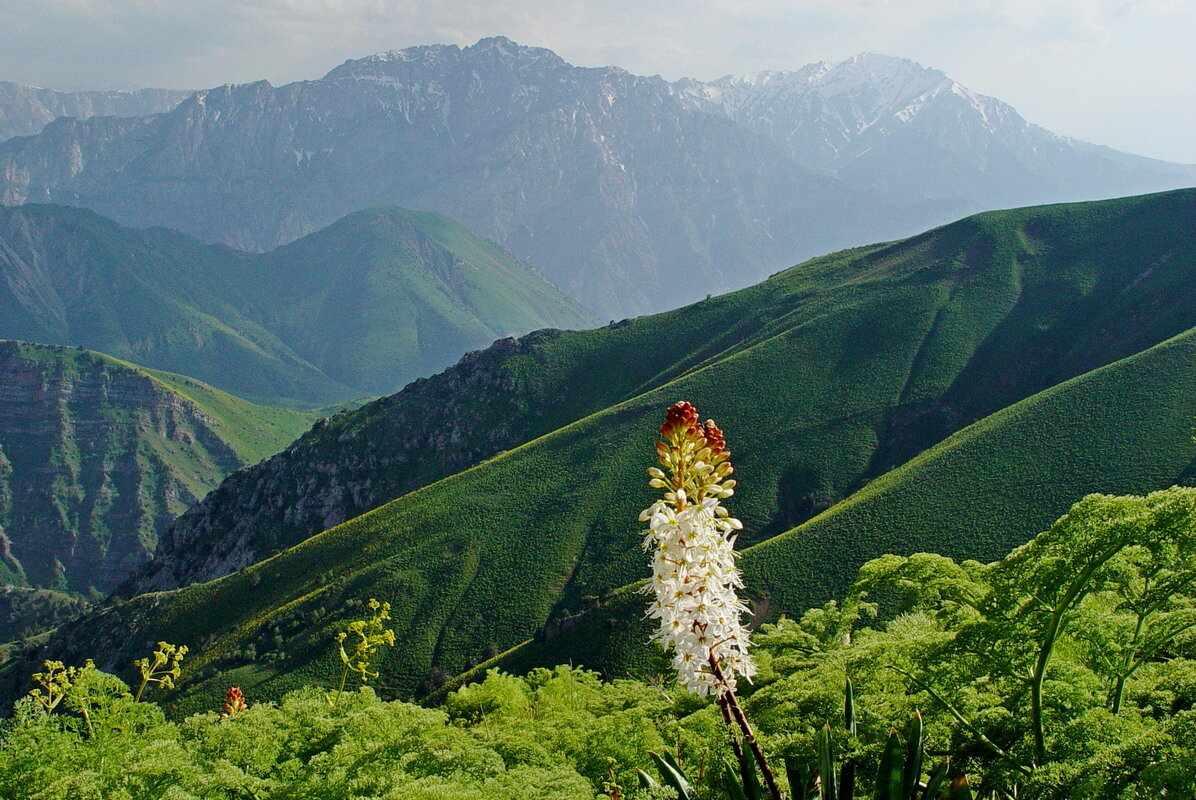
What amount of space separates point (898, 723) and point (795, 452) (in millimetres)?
107488

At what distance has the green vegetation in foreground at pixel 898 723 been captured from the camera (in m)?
16.5

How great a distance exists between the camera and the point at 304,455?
190m

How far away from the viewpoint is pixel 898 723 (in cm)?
1808

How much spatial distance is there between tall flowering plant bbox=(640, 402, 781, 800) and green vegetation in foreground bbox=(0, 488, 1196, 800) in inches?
96.0

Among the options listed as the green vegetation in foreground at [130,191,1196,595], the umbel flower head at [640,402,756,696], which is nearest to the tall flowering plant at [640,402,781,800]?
the umbel flower head at [640,402,756,696]

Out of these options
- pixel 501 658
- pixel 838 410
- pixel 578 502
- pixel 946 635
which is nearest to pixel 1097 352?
pixel 838 410

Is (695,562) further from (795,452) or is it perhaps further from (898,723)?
(795,452)

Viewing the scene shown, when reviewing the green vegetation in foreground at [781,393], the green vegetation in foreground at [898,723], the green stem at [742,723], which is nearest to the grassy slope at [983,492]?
the green vegetation in foreground at [781,393]

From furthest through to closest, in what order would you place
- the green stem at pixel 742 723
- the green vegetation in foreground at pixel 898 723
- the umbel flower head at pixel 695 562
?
the green vegetation in foreground at pixel 898 723, the umbel flower head at pixel 695 562, the green stem at pixel 742 723

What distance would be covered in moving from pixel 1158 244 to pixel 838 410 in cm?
7711

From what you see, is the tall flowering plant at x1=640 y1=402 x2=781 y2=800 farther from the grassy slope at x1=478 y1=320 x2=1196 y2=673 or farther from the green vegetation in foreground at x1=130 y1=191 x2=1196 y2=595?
the green vegetation in foreground at x1=130 y1=191 x2=1196 y2=595

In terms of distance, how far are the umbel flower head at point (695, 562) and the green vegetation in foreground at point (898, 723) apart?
8.23 ft

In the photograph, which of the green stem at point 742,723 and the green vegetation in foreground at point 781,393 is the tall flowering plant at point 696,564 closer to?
the green stem at point 742,723

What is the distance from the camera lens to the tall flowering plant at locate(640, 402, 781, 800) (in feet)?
33.0
